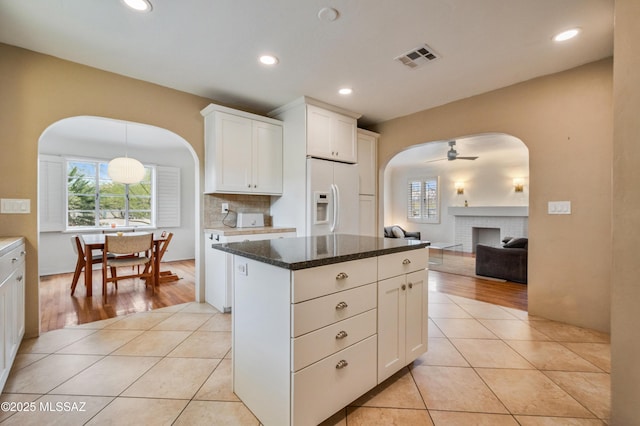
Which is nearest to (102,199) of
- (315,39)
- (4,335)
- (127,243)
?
(127,243)

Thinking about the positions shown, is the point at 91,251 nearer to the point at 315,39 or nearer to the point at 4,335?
the point at 4,335

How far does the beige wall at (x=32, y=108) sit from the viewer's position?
2352 mm

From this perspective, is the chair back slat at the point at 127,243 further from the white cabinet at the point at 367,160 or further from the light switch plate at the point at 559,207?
the light switch plate at the point at 559,207

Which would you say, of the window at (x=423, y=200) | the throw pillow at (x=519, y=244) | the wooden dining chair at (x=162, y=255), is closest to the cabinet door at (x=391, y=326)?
the wooden dining chair at (x=162, y=255)

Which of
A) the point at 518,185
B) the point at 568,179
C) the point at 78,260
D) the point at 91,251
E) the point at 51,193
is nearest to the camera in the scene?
the point at 568,179

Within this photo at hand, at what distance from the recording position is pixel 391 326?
69.9 inches

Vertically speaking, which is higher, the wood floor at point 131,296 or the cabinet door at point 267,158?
the cabinet door at point 267,158

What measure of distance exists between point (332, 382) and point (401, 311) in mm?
662

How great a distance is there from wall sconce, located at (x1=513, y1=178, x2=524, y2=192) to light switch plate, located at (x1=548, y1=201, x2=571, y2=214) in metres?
4.83

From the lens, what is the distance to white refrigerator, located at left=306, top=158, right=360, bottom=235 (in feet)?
11.3

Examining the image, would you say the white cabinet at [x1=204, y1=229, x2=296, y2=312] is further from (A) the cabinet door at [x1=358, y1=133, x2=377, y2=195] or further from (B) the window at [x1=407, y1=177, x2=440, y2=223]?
(B) the window at [x1=407, y1=177, x2=440, y2=223]

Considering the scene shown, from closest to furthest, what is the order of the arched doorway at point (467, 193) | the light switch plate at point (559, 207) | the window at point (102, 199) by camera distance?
the light switch plate at point (559, 207), the window at point (102, 199), the arched doorway at point (467, 193)

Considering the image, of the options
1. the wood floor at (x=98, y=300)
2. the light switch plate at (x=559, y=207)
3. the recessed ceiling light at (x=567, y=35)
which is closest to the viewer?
the recessed ceiling light at (x=567, y=35)

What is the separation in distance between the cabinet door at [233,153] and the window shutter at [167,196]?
3654mm
